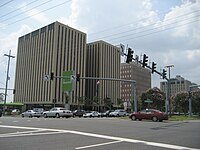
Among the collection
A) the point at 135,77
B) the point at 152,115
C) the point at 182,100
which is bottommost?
the point at 152,115

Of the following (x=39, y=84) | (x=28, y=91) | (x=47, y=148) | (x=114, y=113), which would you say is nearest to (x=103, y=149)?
(x=47, y=148)

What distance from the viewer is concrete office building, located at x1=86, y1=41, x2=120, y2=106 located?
119062 millimetres

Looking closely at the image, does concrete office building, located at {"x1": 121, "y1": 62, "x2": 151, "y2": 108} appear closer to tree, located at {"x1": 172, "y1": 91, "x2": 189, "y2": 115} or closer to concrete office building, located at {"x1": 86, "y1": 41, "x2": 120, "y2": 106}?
concrete office building, located at {"x1": 86, "y1": 41, "x2": 120, "y2": 106}

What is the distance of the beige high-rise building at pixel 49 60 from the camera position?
103 metres

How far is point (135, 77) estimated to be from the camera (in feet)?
404

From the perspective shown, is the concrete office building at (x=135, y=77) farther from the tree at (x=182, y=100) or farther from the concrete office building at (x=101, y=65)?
the tree at (x=182, y=100)

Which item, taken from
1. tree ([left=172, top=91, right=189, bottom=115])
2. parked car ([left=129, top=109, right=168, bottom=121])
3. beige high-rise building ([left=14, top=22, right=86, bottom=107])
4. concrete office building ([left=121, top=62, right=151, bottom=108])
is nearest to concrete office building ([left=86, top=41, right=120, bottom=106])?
concrete office building ([left=121, top=62, right=151, bottom=108])

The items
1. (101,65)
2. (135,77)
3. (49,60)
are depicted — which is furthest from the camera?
(135,77)

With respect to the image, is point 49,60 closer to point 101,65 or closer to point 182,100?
point 101,65

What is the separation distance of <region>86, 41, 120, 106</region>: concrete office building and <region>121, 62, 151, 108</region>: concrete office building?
530cm

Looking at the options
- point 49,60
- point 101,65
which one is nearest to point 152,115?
point 49,60

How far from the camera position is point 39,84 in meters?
111

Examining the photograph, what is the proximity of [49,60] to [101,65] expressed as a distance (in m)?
25.2

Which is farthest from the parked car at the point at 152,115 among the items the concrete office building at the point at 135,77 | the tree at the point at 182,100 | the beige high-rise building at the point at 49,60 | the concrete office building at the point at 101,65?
the concrete office building at the point at 101,65
